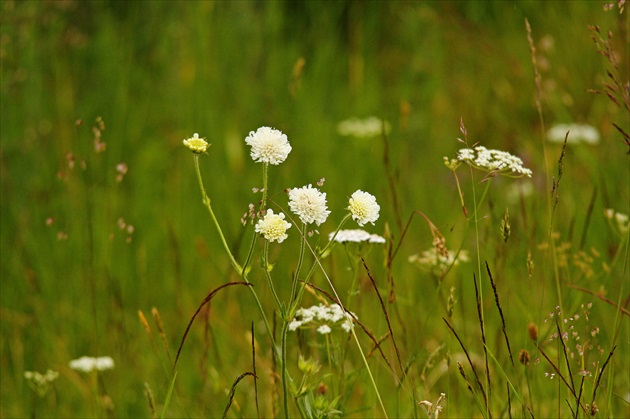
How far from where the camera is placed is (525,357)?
1396mm

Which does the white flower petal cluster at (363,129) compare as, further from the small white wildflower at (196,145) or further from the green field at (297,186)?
the small white wildflower at (196,145)

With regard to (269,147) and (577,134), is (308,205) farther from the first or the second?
(577,134)

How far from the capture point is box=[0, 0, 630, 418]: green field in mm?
1819

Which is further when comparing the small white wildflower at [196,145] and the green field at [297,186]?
the green field at [297,186]

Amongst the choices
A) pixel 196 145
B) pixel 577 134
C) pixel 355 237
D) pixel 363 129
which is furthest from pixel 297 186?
pixel 196 145

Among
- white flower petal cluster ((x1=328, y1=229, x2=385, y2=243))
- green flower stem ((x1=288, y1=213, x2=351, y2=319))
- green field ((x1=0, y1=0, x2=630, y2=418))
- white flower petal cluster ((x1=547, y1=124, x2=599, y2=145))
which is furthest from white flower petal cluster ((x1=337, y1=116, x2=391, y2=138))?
green flower stem ((x1=288, y1=213, x2=351, y2=319))

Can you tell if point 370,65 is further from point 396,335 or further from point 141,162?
point 396,335

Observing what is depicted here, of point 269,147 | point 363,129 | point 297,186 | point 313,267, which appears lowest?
point 297,186

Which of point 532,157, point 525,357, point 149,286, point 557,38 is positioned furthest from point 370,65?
point 525,357

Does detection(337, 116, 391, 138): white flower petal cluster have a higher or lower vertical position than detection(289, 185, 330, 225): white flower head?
lower

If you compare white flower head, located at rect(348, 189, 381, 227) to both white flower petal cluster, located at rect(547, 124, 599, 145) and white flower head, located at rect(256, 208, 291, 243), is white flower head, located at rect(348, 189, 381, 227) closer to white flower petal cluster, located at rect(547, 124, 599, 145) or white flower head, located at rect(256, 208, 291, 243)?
white flower head, located at rect(256, 208, 291, 243)

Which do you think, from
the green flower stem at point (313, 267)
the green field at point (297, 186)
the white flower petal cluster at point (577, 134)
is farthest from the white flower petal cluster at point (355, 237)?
the white flower petal cluster at point (577, 134)

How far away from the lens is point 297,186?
308 centimetres

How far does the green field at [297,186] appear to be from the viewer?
1.82 meters
